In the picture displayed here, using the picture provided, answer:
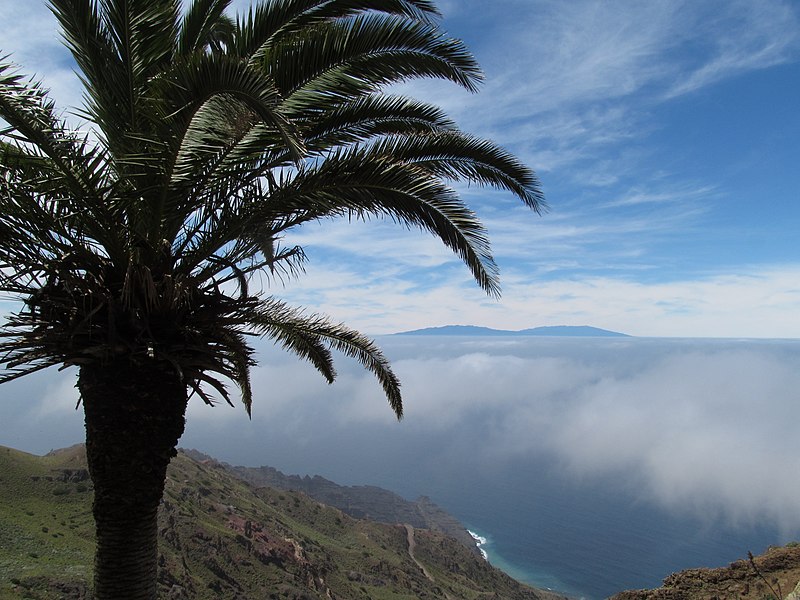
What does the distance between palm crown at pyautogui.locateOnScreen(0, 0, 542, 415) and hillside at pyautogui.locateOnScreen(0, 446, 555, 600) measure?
91.4 feet

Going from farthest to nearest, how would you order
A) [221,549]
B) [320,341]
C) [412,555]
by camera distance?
[412,555], [221,549], [320,341]

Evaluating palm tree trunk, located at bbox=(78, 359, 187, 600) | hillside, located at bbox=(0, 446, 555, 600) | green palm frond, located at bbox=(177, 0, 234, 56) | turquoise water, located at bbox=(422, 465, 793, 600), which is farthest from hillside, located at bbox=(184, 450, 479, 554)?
green palm frond, located at bbox=(177, 0, 234, 56)

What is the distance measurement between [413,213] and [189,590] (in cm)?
3608

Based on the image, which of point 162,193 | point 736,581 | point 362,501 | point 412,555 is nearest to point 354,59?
point 162,193

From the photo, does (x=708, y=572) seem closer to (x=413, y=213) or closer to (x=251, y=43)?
(x=413, y=213)

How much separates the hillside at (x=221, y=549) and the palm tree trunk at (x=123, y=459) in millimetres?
26617

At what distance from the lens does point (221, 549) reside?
43.2 metres

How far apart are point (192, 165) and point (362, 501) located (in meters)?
183

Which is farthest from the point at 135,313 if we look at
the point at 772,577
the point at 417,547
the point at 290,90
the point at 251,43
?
the point at 417,547

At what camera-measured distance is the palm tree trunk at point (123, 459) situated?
5.13 meters

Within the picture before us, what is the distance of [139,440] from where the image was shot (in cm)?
527

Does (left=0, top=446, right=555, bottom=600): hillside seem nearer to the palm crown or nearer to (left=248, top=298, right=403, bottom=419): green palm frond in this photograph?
(left=248, top=298, right=403, bottom=419): green palm frond

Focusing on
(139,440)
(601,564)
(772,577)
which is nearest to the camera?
(139,440)

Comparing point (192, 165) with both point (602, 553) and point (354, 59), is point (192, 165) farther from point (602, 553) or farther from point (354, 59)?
point (602, 553)
